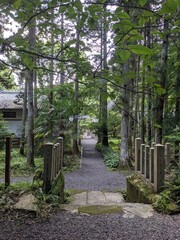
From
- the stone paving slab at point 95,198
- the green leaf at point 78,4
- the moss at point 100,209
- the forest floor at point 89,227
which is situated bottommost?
the stone paving slab at point 95,198

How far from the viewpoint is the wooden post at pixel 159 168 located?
4.19m

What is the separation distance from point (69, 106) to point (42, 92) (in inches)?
66.0

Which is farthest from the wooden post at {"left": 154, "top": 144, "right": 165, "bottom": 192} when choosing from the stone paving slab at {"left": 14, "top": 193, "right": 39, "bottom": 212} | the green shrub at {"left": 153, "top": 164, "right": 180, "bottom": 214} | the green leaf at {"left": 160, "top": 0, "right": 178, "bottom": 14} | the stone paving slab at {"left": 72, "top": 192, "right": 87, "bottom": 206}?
the green leaf at {"left": 160, "top": 0, "right": 178, "bottom": 14}

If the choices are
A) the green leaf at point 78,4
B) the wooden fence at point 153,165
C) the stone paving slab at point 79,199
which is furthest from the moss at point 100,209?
the green leaf at point 78,4

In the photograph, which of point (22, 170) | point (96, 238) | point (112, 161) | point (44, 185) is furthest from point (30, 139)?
point (96, 238)

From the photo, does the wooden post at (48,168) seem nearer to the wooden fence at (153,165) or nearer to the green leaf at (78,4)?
the wooden fence at (153,165)

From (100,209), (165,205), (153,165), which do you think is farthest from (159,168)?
(100,209)

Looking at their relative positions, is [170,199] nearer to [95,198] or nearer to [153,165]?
[153,165]

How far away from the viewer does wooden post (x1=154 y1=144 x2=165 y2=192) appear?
419 cm

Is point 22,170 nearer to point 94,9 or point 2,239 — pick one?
point 2,239

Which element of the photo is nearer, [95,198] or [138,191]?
[138,191]

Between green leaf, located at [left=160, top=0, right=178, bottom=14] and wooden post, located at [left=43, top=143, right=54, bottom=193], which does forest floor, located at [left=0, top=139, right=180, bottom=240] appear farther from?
green leaf, located at [left=160, top=0, right=178, bottom=14]

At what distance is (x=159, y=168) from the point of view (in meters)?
4.23

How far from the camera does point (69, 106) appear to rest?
11469mm
